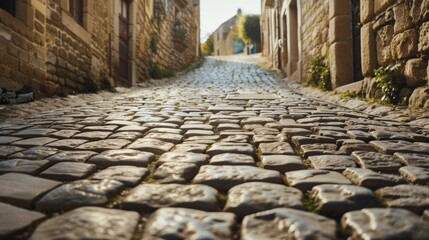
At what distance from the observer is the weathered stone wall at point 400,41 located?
150 inches

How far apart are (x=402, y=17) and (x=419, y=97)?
0.95 meters

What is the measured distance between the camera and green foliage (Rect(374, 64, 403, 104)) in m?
4.33

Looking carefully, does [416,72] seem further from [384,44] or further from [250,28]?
[250,28]

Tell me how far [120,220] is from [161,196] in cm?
28

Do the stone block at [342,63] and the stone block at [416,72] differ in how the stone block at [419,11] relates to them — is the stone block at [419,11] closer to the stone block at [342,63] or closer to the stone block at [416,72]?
the stone block at [416,72]

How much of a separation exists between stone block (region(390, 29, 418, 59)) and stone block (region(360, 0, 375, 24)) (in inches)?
28.5

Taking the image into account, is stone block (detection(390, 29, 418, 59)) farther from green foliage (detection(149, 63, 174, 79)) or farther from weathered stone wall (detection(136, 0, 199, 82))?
green foliage (detection(149, 63, 174, 79))

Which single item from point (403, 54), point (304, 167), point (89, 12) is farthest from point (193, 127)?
point (89, 12)

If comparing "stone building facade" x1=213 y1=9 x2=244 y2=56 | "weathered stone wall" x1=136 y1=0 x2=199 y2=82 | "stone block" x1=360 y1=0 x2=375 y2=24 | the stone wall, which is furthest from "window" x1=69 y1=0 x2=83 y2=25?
"stone building facade" x1=213 y1=9 x2=244 y2=56

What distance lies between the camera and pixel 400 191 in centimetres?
160

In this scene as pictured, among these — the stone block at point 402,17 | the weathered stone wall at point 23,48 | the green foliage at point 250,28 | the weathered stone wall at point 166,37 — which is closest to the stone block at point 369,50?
the stone block at point 402,17

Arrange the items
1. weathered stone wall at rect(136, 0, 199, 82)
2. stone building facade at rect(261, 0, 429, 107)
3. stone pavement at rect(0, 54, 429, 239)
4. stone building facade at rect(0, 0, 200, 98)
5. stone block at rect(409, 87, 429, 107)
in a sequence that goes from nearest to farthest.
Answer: stone pavement at rect(0, 54, 429, 239)
stone block at rect(409, 87, 429, 107)
stone building facade at rect(261, 0, 429, 107)
stone building facade at rect(0, 0, 200, 98)
weathered stone wall at rect(136, 0, 199, 82)

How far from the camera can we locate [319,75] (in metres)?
7.51

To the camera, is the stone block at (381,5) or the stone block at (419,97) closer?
the stone block at (419,97)
